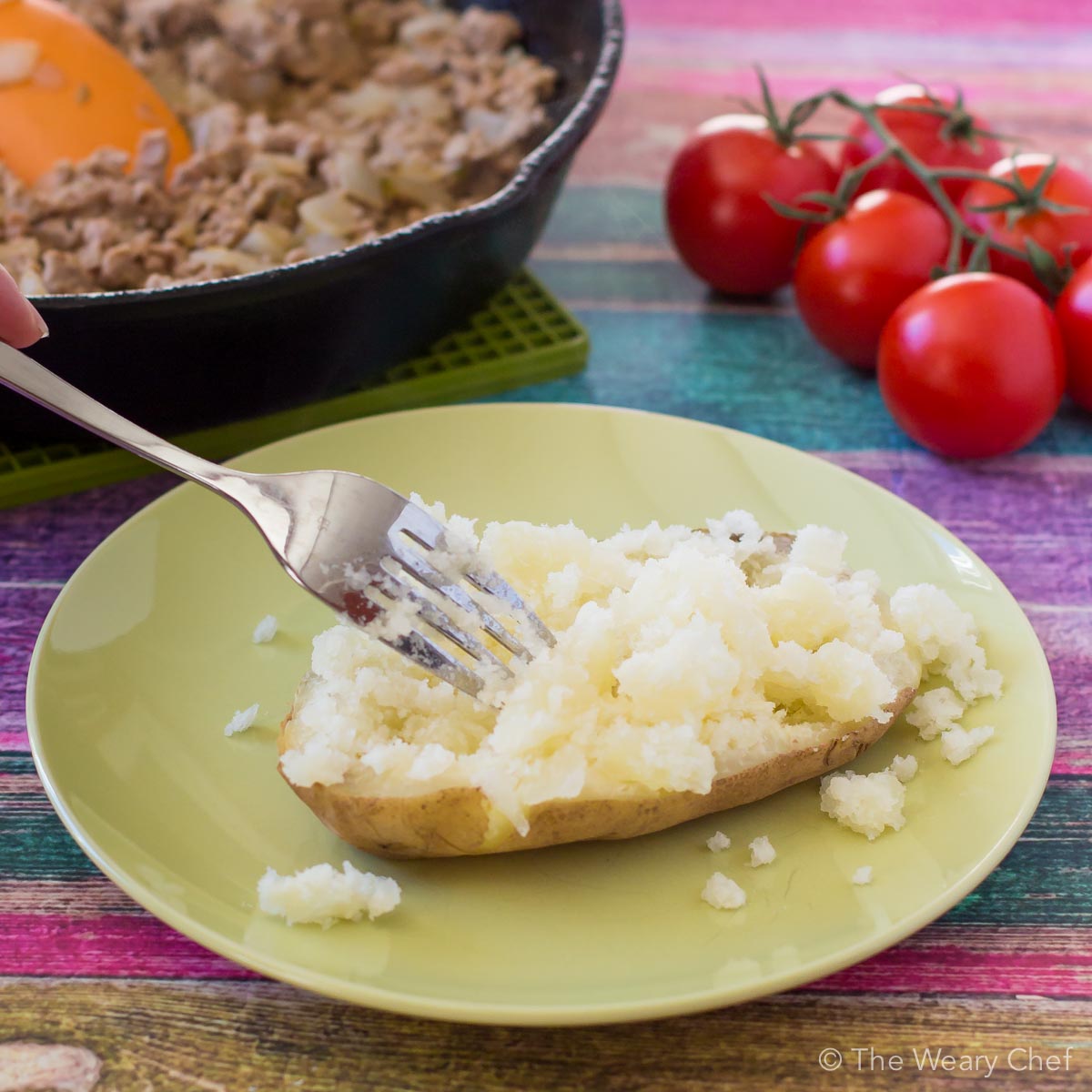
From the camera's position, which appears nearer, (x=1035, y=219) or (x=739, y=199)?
(x=1035, y=219)

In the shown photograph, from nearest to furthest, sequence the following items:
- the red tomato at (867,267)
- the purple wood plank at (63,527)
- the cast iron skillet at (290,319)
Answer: the cast iron skillet at (290,319), the purple wood plank at (63,527), the red tomato at (867,267)

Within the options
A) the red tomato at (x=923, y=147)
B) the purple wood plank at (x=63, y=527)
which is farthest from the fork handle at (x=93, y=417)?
the red tomato at (x=923, y=147)

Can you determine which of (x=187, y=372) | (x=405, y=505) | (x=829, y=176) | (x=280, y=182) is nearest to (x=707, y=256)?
(x=829, y=176)

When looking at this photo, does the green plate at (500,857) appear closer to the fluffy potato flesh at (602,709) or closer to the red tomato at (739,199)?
the fluffy potato flesh at (602,709)

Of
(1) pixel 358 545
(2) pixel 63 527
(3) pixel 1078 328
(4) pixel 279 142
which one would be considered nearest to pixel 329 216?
(4) pixel 279 142

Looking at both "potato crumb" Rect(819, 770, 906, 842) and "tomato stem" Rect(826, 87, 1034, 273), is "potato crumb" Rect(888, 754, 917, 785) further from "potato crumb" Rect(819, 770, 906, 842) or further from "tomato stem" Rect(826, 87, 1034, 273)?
"tomato stem" Rect(826, 87, 1034, 273)

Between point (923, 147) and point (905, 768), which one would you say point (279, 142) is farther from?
point (905, 768)
